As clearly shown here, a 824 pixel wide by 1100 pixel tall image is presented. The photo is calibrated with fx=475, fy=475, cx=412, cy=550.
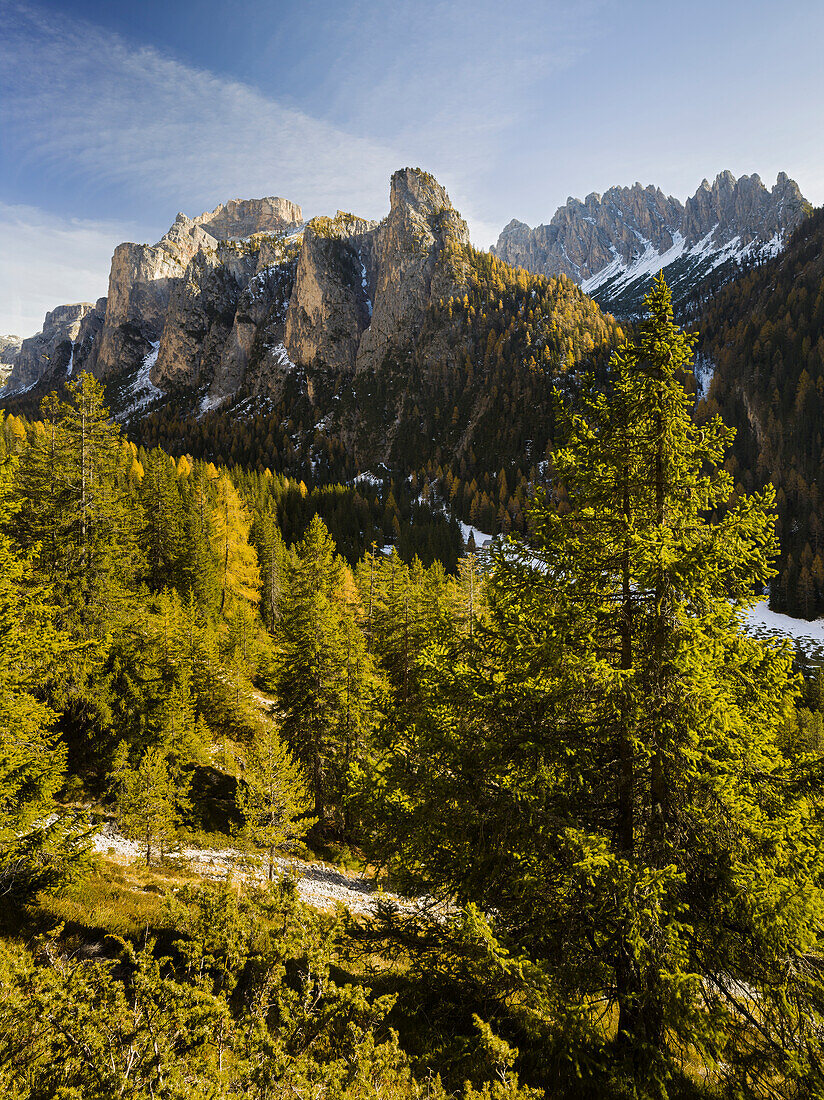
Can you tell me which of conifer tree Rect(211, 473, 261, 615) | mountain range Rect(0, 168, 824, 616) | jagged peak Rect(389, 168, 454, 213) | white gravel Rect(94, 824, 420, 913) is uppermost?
jagged peak Rect(389, 168, 454, 213)

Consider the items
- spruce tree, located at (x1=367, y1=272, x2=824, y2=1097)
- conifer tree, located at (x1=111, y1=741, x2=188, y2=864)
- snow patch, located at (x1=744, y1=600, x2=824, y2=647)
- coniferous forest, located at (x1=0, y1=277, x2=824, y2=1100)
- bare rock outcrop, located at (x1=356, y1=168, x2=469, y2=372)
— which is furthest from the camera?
bare rock outcrop, located at (x1=356, y1=168, x2=469, y2=372)

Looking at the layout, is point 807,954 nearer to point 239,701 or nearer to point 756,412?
point 239,701

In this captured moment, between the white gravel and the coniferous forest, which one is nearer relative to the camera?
the coniferous forest

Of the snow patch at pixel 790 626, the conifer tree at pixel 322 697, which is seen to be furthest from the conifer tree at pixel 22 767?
the snow patch at pixel 790 626

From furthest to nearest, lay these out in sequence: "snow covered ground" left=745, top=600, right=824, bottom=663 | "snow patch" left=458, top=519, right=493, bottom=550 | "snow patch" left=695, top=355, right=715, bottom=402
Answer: "snow patch" left=695, top=355, right=715, bottom=402 < "snow patch" left=458, top=519, right=493, bottom=550 < "snow covered ground" left=745, top=600, right=824, bottom=663

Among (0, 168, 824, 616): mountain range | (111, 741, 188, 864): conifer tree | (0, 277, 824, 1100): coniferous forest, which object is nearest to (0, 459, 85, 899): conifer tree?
(0, 277, 824, 1100): coniferous forest

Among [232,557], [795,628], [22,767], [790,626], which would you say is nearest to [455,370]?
[790,626]

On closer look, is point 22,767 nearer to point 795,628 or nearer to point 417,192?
point 795,628

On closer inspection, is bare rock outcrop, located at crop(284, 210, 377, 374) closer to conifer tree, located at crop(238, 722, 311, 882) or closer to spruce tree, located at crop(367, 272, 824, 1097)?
conifer tree, located at crop(238, 722, 311, 882)

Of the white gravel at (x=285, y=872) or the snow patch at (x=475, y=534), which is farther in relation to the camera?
the snow patch at (x=475, y=534)

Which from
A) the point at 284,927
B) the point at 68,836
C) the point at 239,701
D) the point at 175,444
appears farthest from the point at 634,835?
the point at 175,444

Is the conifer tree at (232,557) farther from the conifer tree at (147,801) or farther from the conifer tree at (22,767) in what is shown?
the conifer tree at (22,767)

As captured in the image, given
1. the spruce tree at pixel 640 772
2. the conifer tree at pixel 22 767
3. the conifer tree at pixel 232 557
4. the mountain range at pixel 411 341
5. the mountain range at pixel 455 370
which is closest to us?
the spruce tree at pixel 640 772

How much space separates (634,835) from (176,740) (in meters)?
16.1
